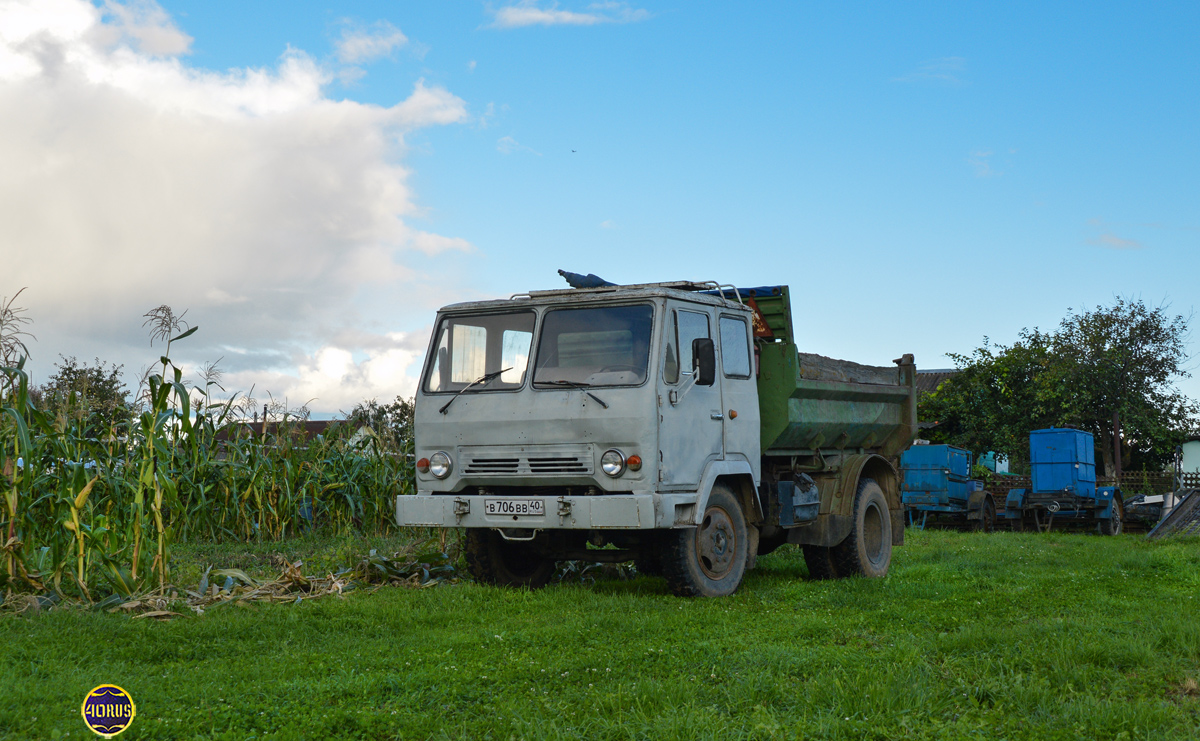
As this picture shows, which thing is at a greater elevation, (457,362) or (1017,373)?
(1017,373)

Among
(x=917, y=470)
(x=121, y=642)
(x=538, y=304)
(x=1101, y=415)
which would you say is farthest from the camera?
(x=1101, y=415)

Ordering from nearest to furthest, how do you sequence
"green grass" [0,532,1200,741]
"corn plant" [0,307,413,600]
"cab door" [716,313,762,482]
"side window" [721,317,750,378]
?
Result: "green grass" [0,532,1200,741]
"corn plant" [0,307,413,600]
"cab door" [716,313,762,482]
"side window" [721,317,750,378]

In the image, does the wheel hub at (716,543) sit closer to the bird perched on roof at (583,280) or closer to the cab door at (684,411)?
the cab door at (684,411)

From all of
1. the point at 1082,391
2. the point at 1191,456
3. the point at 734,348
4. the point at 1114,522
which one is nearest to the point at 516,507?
the point at 734,348

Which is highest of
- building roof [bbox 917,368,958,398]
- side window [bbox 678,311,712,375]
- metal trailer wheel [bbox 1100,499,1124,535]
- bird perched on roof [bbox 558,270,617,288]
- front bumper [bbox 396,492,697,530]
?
building roof [bbox 917,368,958,398]

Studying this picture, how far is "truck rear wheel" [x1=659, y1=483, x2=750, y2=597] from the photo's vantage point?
841cm

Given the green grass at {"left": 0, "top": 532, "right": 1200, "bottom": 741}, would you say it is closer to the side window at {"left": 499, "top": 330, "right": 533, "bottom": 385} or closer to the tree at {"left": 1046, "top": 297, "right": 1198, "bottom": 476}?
the side window at {"left": 499, "top": 330, "right": 533, "bottom": 385}

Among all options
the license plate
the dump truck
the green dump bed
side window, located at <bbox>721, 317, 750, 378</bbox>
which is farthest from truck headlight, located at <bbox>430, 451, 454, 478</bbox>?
the green dump bed

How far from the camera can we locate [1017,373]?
34969 millimetres

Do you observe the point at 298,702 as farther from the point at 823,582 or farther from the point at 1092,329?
the point at 1092,329

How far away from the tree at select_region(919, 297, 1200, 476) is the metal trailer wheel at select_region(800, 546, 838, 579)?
25448mm

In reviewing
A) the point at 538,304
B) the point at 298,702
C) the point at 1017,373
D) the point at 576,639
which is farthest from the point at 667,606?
the point at 1017,373

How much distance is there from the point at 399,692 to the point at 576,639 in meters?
1.67

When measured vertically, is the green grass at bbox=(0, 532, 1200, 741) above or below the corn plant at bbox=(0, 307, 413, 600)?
below
